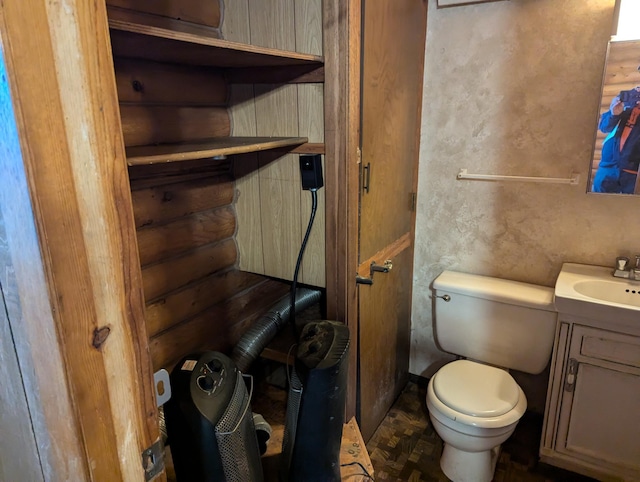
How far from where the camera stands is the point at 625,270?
1.76 metres

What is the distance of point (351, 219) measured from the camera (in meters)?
1.52

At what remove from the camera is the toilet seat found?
1689mm

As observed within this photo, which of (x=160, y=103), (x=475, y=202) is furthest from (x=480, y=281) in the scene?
(x=160, y=103)

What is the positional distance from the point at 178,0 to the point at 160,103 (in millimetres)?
324

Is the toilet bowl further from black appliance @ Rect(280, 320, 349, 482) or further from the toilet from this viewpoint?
black appliance @ Rect(280, 320, 349, 482)

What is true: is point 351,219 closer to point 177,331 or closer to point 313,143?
point 313,143

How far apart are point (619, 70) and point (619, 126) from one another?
8.2 inches

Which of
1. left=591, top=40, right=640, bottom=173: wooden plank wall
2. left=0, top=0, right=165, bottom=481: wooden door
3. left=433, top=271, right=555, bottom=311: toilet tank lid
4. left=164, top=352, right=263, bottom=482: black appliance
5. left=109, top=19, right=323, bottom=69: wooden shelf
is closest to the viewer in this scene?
left=0, top=0, right=165, bottom=481: wooden door

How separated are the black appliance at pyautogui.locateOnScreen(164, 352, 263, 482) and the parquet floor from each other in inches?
41.9

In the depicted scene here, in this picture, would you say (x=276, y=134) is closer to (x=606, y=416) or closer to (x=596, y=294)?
(x=596, y=294)

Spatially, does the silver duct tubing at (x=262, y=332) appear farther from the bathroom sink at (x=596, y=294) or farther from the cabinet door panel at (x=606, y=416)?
the cabinet door panel at (x=606, y=416)

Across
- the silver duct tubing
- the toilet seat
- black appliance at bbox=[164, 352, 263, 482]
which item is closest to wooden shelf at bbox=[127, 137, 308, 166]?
black appliance at bbox=[164, 352, 263, 482]

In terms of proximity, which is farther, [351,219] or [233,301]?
[233,301]

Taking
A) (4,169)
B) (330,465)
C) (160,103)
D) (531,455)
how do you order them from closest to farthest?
(4,169)
(330,465)
(160,103)
(531,455)
